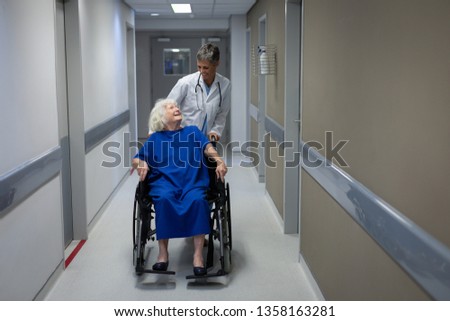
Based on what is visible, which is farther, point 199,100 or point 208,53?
point 199,100

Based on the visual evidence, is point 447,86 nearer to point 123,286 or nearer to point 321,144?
point 321,144

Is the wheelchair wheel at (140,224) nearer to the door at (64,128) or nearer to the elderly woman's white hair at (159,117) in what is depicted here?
the elderly woman's white hair at (159,117)

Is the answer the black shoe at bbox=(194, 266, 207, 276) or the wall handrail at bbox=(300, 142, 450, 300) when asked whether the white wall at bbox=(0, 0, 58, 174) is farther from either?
the wall handrail at bbox=(300, 142, 450, 300)

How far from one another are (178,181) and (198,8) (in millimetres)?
4949

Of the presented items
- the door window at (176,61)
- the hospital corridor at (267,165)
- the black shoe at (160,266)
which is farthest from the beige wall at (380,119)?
the door window at (176,61)

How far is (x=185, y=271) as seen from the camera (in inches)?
149

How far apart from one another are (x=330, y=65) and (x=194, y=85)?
1.40m

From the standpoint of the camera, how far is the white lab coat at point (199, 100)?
4156 millimetres

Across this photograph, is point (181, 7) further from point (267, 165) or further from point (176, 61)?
point (267, 165)

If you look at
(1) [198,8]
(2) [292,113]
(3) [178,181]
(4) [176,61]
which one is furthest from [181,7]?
(3) [178,181]

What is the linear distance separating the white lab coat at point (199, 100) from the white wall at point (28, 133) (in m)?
1.00

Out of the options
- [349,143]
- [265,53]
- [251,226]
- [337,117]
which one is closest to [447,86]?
[349,143]

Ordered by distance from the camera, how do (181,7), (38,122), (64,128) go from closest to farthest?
(38,122)
(64,128)
(181,7)

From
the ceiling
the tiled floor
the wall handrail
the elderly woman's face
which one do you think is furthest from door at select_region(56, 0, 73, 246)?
the ceiling
